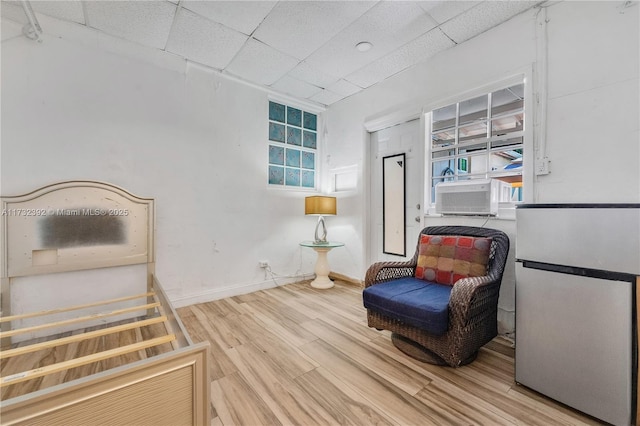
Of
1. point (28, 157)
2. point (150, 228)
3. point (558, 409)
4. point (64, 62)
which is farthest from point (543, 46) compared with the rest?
point (28, 157)

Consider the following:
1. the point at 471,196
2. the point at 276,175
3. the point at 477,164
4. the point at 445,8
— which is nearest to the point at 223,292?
the point at 276,175

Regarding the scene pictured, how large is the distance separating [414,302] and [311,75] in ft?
9.18

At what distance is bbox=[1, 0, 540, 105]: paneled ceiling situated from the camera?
6.91 feet

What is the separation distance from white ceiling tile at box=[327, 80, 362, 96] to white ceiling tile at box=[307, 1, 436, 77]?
0.32 meters

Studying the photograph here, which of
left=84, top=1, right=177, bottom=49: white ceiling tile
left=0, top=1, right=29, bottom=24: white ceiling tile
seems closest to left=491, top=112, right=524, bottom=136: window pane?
left=84, top=1, right=177, bottom=49: white ceiling tile

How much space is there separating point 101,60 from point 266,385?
10.4ft

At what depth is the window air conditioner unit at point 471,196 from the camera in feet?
7.54

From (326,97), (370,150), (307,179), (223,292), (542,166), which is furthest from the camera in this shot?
(307,179)

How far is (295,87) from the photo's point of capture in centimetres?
351

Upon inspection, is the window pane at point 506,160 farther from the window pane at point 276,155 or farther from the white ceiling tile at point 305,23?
the window pane at point 276,155

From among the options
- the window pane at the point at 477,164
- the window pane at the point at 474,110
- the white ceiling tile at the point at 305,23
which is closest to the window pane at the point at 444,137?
the window pane at the point at 474,110

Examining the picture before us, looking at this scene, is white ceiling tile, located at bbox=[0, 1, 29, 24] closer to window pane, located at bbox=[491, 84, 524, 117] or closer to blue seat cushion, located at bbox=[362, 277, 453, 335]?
blue seat cushion, located at bbox=[362, 277, 453, 335]

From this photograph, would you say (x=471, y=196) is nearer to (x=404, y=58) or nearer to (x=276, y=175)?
(x=404, y=58)

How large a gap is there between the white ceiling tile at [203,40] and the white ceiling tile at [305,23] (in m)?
0.29
